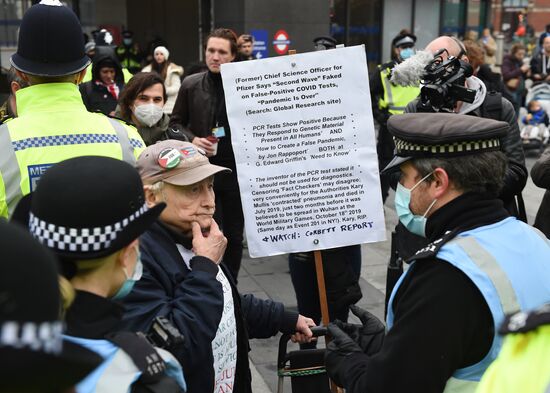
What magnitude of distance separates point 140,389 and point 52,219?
426 mm

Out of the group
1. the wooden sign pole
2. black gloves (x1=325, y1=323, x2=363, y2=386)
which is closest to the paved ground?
the wooden sign pole

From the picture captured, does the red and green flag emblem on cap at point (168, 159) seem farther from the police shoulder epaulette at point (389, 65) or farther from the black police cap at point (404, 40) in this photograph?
the black police cap at point (404, 40)

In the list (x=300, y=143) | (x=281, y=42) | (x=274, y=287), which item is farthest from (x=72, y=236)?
(x=281, y=42)

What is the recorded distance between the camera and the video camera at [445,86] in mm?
4031

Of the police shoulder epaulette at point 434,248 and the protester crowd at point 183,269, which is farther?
the police shoulder epaulette at point 434,248

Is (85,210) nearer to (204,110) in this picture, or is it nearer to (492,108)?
(492,108)

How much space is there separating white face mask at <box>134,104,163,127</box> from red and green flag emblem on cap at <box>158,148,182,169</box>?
255 cm

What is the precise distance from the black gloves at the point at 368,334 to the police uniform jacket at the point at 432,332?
37 cm

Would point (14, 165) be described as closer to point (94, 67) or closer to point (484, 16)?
point (94, 67)

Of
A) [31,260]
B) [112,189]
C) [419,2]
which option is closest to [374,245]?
[112,189]

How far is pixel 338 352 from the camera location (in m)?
2.45

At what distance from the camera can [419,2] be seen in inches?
671

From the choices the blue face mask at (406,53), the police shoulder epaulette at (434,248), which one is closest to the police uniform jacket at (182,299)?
the police shoulder epaulette at (434,248)

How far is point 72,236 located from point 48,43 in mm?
1387
